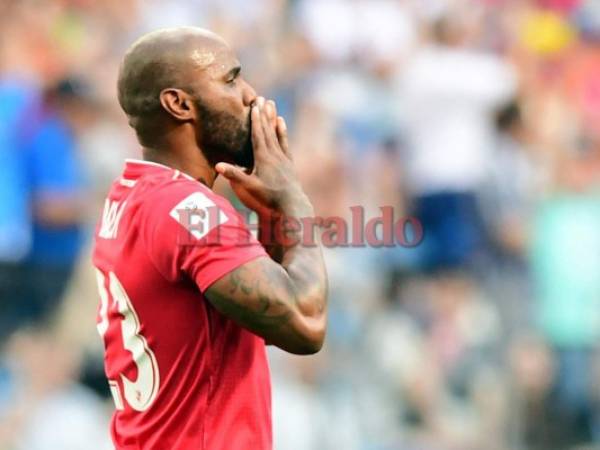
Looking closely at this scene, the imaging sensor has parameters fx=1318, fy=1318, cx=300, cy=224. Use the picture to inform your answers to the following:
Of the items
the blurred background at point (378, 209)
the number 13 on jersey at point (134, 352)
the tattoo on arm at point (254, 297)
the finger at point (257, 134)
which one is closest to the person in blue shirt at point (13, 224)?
the blurred background at point (378, 209)

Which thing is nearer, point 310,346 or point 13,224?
point 310,346

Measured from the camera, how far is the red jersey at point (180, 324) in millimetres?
3617

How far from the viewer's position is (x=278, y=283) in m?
3.58

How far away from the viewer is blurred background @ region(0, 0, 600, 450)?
26.0 ft

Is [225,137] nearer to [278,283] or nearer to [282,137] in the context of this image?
[282,137]

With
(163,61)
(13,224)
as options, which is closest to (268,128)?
(163,61)

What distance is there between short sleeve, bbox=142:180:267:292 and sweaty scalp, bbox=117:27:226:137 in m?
0.30

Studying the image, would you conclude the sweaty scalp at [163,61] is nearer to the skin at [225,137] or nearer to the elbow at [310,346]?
the skin at [225,137]

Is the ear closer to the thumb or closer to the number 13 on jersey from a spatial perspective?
the thumb

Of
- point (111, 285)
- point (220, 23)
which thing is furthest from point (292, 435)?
point (111, 285)

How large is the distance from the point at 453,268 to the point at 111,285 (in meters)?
5.41

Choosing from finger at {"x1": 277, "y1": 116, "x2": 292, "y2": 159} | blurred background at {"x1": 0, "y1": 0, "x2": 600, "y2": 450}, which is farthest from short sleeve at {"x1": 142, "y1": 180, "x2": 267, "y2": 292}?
blurred background at {"x1": 0, "y1": 0, "x2": 600, "y2": 450}

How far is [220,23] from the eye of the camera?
956 centimetres

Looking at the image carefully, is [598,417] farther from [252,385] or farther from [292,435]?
[252,385]
